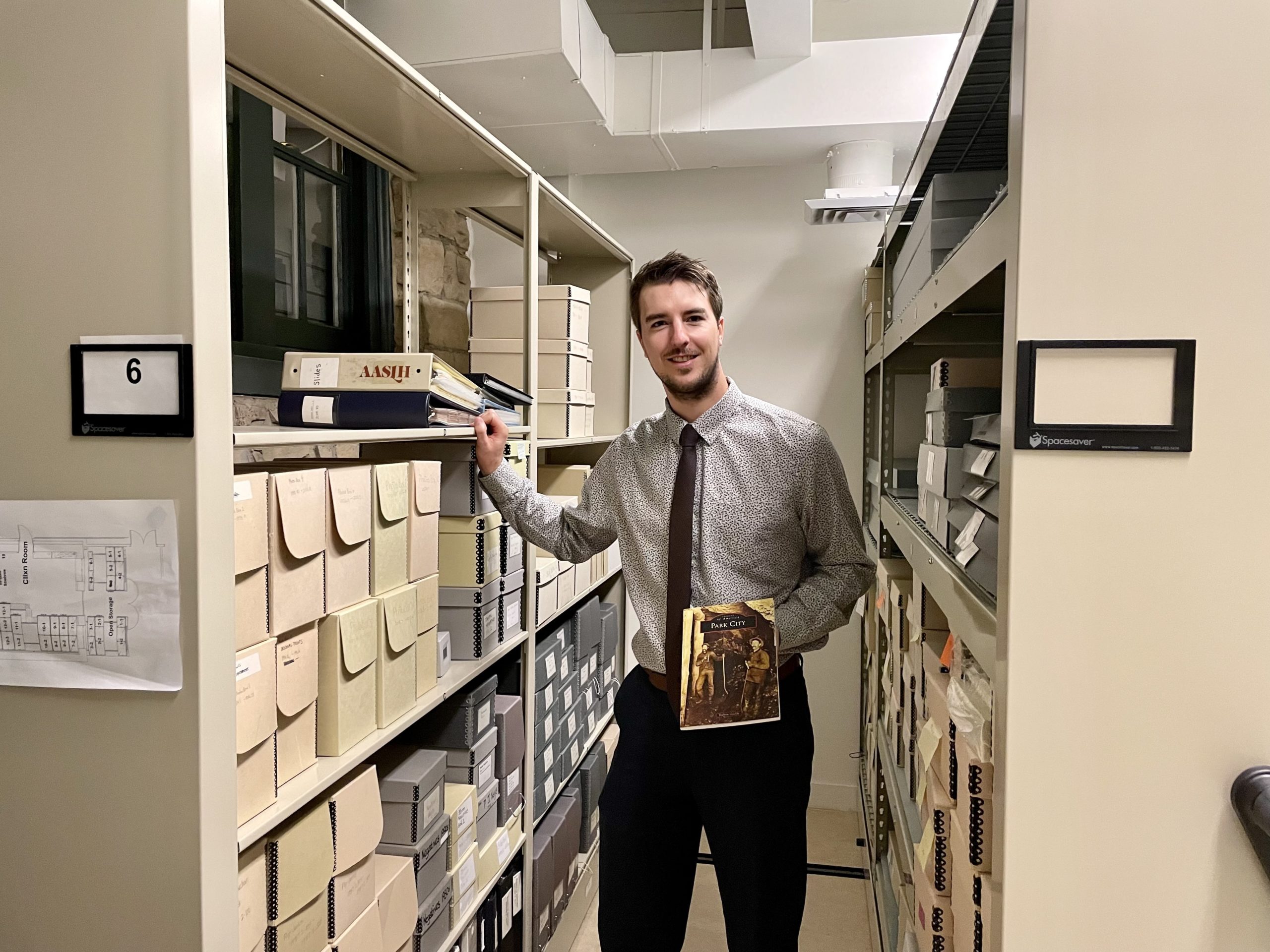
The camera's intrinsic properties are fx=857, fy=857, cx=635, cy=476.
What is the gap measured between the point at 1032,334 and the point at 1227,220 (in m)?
0.19

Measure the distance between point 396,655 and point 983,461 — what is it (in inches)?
41.3

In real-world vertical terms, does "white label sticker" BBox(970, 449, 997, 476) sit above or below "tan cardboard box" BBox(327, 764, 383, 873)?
above

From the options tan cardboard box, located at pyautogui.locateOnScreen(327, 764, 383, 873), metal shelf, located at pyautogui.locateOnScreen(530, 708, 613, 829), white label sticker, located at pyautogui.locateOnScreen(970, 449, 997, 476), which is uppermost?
white label sticker, located at pyautogui.locateOnScreen(970, 449, 997, 476)

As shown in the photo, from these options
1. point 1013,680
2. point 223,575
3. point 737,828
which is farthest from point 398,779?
A: point 1013,680

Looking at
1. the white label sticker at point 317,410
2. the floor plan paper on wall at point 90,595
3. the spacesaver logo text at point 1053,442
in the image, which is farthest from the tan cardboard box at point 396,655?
the spacesaver logo text at point 1053,442

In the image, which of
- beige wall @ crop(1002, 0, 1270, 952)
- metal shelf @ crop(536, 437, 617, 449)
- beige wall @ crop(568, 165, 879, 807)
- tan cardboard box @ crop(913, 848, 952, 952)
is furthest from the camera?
beige wall @ crop(568, 165, 879, 807)

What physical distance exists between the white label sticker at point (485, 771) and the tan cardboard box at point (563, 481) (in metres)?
0.98

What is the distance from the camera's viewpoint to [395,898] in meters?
1.51

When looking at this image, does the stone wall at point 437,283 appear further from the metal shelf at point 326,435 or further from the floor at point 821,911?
the floor at point 821,911

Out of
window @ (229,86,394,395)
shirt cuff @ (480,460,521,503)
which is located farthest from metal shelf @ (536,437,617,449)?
window @ (229,86,394,395)

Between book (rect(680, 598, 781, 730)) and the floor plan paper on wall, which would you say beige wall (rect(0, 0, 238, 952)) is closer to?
the floor plan paper on wall

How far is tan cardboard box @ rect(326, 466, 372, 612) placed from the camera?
1.35 meters

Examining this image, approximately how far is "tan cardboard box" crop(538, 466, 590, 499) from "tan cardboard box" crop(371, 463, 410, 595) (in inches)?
45.5

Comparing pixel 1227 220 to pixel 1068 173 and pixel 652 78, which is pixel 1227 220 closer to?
pixel 1068 173
